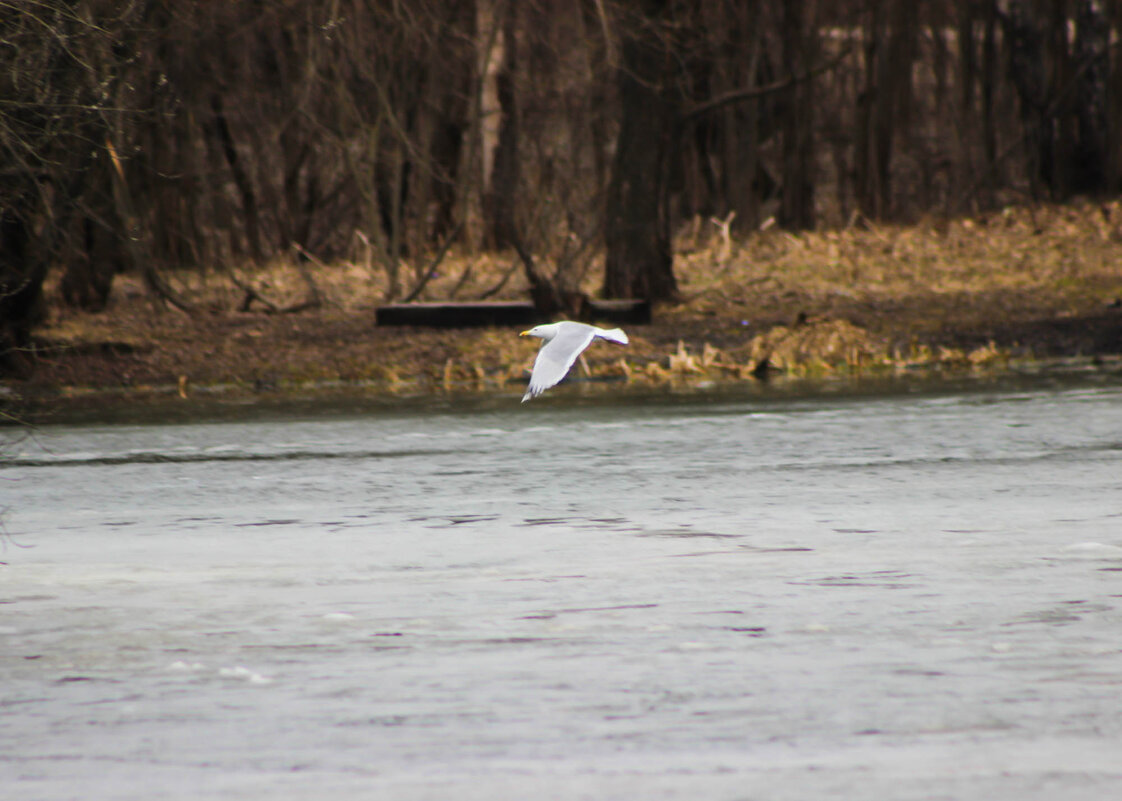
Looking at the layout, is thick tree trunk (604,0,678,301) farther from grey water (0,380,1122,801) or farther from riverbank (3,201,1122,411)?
grey water (0,380,1122,801)

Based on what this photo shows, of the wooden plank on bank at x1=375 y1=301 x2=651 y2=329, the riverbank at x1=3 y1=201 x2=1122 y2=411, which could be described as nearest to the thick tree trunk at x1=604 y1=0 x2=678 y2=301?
the riverbank at x1=3 y1=201 x2=1122 y2=411

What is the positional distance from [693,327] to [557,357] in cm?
819

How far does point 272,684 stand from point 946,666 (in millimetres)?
1899

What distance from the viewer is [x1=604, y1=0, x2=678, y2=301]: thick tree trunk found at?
18.1m

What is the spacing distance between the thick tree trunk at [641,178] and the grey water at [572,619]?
7.91 meters

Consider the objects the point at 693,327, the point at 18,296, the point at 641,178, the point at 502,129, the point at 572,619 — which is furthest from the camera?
the point at 502,129

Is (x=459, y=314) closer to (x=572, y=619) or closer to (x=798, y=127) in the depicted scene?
(x=572, y=619)

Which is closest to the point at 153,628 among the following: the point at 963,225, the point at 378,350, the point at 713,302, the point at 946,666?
the point at 946,666

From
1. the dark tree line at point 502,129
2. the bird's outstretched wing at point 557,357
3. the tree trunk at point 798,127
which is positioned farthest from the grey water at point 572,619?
the tree trunk at point 798,127

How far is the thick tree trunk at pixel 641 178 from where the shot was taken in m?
18.1

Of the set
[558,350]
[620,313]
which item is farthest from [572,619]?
[620,313]

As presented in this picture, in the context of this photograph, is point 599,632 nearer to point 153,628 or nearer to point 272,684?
point 272,684

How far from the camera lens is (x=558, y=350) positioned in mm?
8484

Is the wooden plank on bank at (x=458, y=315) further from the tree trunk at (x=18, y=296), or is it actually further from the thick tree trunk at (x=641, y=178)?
the tree trunk at (x=18, y=296)
